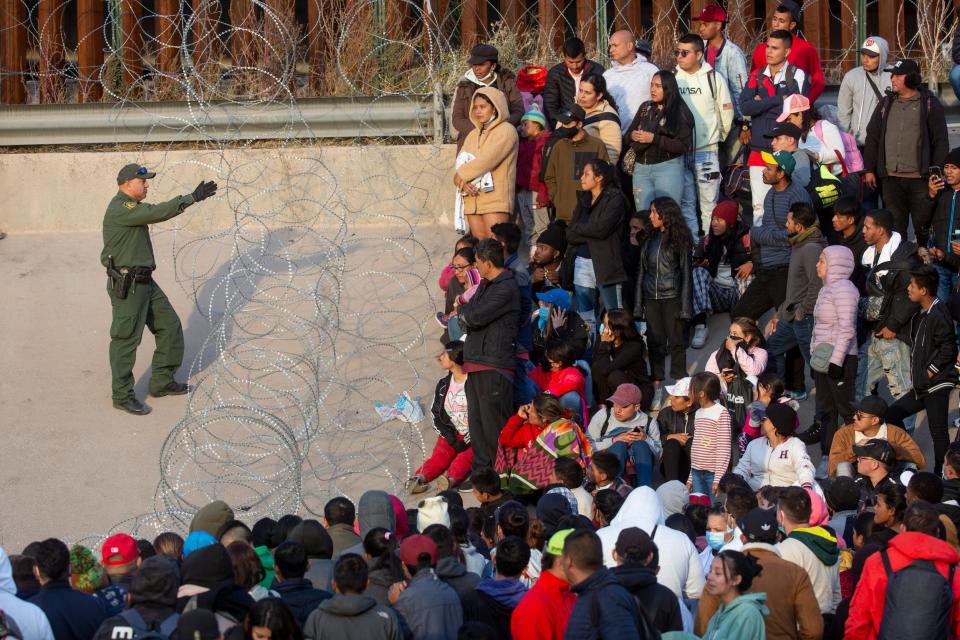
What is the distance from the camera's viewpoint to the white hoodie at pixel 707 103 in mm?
11883

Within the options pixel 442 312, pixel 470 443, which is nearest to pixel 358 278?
pixel 442 312

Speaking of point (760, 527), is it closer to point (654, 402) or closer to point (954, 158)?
point (654, 402)

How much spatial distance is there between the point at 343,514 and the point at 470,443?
272 centimetres

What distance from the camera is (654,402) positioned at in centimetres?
1069

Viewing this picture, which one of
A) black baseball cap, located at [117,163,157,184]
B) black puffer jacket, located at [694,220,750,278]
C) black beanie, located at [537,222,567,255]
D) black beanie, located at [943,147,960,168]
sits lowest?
black puffer jacket, located at [694,220,750,278]

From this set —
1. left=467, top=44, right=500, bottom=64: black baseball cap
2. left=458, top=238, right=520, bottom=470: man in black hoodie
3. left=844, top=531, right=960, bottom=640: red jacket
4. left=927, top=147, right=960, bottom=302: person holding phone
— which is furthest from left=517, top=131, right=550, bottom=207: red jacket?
left=844, top=531, right=960, bottom=640: red jacket

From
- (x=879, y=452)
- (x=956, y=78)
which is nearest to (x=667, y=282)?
(x=879, y=452)

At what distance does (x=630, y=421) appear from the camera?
9.71m

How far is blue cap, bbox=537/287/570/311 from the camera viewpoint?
1062 centimetres

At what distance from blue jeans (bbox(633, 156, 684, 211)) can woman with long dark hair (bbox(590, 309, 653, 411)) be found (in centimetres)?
159

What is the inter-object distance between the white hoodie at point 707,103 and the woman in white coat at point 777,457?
335cm

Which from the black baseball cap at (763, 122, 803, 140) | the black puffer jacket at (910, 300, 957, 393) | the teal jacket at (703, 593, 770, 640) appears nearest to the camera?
the teal jacket at (703, 593, 770, 640)

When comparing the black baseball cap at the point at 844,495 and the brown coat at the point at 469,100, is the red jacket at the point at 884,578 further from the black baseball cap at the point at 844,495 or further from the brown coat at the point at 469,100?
the brown coat at the point at 469,100

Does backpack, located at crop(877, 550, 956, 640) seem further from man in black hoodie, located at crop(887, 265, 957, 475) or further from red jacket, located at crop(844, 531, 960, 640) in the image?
man in black hoodie, located at crop(887, 265, 957, 475)
